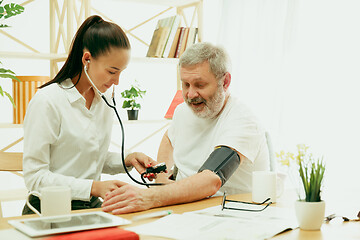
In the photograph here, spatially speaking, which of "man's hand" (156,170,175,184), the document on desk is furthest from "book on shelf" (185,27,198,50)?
the document on desk

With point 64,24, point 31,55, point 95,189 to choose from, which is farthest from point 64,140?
point 64,24

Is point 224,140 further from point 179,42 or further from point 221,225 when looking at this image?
point 179,42

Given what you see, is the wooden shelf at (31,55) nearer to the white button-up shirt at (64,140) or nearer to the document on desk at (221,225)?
the white button-up shirt at (64,140)

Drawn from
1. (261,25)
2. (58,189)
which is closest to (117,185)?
(58,189)

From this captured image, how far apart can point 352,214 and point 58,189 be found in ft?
2.80

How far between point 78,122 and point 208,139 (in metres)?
0.54

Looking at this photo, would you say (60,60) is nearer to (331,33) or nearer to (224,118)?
(224,118)

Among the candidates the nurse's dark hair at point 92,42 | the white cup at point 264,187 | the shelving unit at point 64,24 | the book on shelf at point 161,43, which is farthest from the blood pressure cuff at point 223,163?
the book on shelf at point 161,43

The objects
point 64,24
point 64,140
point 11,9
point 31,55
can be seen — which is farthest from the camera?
point 64,24

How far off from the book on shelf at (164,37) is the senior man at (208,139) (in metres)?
1.25

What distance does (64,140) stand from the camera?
178 cm

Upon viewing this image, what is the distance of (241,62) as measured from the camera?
140 inches

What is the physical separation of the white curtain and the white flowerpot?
1789 mm

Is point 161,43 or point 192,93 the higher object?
point 161,43
